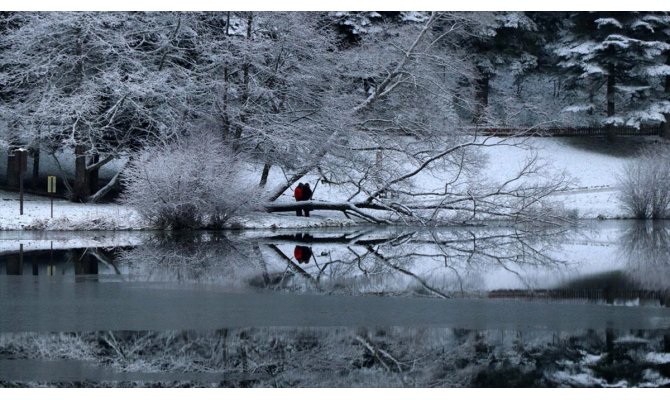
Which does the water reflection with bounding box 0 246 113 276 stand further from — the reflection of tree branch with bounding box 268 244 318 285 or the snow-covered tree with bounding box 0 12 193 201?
the snow-covered tree with bounding box 0 12 193 201

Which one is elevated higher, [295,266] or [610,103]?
[610,103]

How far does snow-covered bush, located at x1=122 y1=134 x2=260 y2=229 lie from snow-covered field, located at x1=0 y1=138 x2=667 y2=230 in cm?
80

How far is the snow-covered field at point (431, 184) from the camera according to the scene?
29297 millimetres

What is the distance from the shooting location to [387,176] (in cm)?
3316

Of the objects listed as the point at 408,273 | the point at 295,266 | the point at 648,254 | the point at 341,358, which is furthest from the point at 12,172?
the point at 341,358

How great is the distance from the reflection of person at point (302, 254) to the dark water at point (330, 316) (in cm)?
2

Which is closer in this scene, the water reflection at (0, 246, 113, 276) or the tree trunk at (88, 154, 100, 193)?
the water reflection at (0, 246, 113, 276)

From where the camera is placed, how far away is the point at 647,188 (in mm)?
37344

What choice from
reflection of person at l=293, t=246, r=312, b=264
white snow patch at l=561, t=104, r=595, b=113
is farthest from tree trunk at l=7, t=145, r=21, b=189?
white snow patch at l=561, t=104, r=595, b=113

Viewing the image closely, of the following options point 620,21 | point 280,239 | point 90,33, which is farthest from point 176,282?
point 620,21

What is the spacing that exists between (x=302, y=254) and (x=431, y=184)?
23151 millimetres

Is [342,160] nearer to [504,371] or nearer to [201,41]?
[201,41]

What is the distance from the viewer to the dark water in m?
10.0

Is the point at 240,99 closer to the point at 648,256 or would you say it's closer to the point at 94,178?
the point at 94,178
